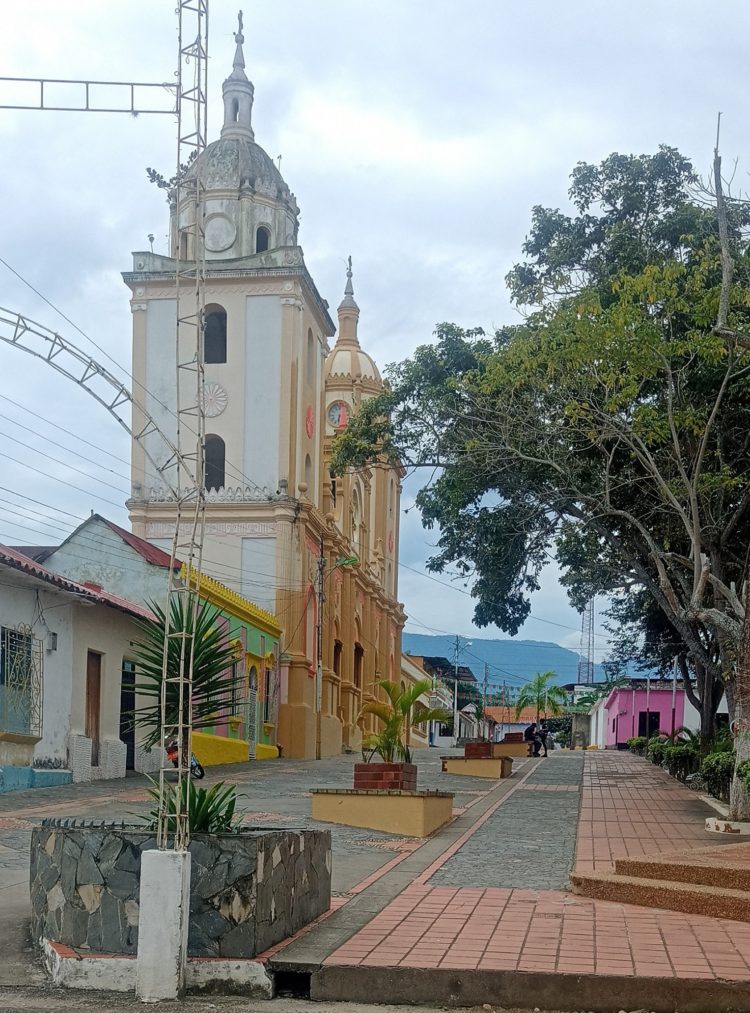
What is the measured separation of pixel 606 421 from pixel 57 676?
31.3ft

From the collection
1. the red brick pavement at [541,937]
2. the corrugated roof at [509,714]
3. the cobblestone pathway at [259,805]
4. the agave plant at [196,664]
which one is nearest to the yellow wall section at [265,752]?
the cobblestone pathway at [259,805]

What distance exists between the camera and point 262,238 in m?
41.7

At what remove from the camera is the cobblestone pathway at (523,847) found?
10.5 m

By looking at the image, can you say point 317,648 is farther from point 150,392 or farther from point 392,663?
point 392,663

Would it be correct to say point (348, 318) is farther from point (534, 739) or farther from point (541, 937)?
point (541, 937)

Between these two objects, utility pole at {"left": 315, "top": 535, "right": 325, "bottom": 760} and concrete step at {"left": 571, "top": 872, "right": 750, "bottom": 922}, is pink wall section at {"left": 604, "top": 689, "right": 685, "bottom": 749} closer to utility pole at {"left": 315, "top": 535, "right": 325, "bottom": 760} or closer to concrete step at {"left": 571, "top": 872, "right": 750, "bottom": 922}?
utility pole at {"left": 315, "top": 535, "right": 325, "bottom": 760}

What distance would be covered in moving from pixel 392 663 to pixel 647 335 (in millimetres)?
43696

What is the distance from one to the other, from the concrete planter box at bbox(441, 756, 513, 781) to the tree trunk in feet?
36.1

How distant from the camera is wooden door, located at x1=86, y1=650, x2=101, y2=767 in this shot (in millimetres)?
22250

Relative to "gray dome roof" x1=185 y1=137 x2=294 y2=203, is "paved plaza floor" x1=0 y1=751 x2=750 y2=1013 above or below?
below

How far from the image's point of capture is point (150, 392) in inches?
1539

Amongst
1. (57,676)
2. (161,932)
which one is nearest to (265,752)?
(57,676)

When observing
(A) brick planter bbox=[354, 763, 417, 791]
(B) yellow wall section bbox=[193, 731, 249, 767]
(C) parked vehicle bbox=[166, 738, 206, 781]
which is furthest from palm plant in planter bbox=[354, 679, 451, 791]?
(B) yellow wall section bbox=[193, 731, 249, 767]

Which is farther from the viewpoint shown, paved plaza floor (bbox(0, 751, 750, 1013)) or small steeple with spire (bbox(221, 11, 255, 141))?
small steeple with spire (bbox(221, 11, 255, 141))
